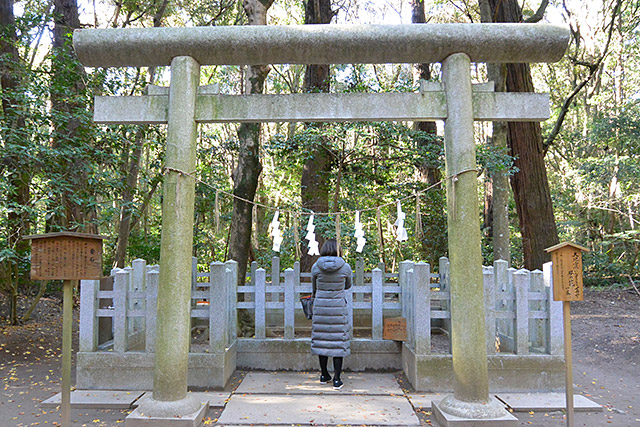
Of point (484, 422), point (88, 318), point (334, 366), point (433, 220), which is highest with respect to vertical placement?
point (433, 220)

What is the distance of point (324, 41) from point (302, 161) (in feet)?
16.7

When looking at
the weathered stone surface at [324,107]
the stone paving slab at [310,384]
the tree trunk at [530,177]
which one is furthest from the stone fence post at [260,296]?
the tree trunk at [530,177]

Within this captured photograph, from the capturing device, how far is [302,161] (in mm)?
9633

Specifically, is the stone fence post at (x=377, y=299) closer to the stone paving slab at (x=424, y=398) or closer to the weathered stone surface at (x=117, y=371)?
the stone paving slab at (x=424, y=398)

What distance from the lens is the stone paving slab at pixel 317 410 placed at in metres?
4.52

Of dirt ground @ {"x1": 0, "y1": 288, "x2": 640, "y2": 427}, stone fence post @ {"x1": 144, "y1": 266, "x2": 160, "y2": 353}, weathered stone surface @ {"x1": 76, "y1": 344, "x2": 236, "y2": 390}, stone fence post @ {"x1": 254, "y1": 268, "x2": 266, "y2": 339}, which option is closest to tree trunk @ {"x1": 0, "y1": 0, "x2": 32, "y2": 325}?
dirt ground @ {"x1": 0, "y1": 288, "x2": 640, "y2": 427}

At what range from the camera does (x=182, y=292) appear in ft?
14.7

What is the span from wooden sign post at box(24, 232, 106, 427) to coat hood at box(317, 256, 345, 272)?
2705mm

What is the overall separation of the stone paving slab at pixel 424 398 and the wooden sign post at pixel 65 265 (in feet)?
11.5

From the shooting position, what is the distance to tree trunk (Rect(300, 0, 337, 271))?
9.98m

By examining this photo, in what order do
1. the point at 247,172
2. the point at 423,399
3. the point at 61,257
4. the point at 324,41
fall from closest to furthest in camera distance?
the point at 61,257
the point at 324,41
the point at 423,399
the point at 247,172

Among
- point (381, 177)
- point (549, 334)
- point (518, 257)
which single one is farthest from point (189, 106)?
point (518, 257)

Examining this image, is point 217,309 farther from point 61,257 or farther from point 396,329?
point 396,329

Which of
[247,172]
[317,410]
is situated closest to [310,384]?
[317,410]
